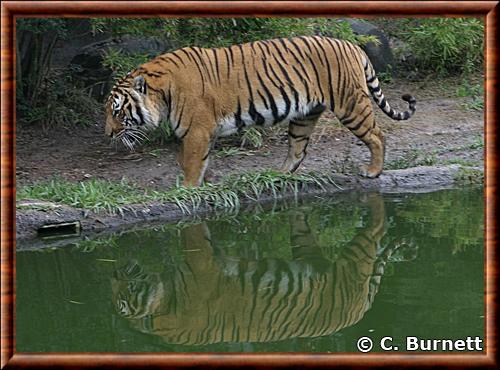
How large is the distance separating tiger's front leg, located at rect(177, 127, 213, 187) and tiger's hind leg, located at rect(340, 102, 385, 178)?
1.33 meters

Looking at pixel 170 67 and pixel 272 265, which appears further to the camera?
pixel 170 67

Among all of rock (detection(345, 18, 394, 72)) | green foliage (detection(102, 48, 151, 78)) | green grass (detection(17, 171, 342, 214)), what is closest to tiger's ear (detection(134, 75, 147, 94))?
green grass (detection(17, 171, 342, 214))

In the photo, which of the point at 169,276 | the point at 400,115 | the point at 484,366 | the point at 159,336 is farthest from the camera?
the point at 400,115

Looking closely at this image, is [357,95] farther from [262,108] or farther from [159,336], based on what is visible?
[159,336]

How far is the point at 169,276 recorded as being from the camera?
581cm

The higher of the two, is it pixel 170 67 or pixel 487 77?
pixel 170 67

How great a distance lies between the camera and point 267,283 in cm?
561

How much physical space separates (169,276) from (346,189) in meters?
2.64

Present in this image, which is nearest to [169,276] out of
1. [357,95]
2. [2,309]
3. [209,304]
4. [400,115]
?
[209,304]

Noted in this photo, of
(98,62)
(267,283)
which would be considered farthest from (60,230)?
(98,62)

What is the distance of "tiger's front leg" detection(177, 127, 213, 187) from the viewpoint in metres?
7.66

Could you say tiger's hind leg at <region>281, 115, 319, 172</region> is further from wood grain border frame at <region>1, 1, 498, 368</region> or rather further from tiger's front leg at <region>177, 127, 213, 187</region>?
wood grain border frame at <region>1, 1, 498, 368</region>

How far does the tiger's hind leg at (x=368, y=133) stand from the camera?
26.6 ft

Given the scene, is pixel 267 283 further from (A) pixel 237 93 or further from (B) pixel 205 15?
(A) pixel 237 93
